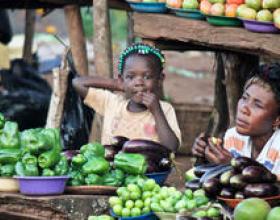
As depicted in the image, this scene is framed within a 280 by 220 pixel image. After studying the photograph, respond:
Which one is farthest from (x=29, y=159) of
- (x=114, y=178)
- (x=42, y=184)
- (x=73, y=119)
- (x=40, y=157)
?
(x=73, y=119)

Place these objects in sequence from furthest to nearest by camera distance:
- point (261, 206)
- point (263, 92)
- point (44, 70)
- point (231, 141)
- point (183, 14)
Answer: point (44, 70), point (183, 14), point (231, 141), point (263, 92), point (261, 206)

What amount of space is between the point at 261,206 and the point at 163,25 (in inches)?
121

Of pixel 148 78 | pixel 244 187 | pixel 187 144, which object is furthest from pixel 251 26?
pixel 187 144

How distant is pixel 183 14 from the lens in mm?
7988

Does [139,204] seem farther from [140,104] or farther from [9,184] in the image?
[140,104]

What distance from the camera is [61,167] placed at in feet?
21.2

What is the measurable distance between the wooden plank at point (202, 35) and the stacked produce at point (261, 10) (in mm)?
133

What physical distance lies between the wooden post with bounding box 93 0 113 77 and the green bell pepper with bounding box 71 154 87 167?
2.17m

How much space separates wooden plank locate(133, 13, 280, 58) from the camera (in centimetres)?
705

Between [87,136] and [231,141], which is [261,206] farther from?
[87,136]

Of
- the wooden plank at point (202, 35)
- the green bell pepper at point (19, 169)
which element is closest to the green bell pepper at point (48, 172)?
the green bell pepper at point (19, 169)

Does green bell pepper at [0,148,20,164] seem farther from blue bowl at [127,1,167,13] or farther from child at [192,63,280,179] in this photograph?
blue bowl at [127,1,167,13]

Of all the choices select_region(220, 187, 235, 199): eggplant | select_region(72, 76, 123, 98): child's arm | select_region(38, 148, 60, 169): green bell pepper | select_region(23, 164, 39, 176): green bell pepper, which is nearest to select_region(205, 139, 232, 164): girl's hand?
select_region(220, 187, 235, 199): eggplant

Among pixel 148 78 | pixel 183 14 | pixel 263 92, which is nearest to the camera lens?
pixel 263 92
